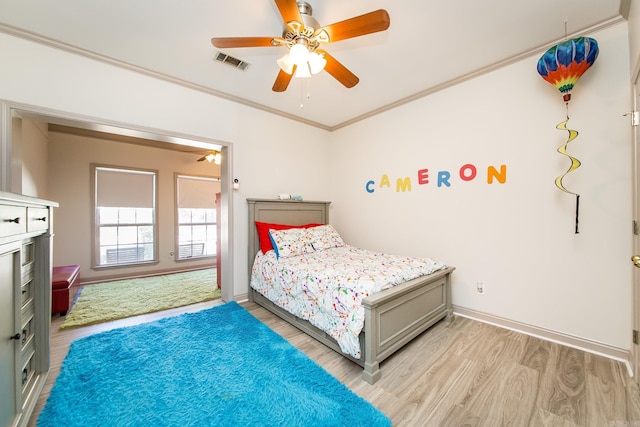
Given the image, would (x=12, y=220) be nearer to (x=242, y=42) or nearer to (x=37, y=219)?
(x=37, y=219)

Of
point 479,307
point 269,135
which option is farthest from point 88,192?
point 479,307

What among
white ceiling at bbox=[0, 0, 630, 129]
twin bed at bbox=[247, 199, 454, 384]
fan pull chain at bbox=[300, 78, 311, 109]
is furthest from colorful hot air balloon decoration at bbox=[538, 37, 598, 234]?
fan pull chain at bbox=[300, 78, 311, 109]

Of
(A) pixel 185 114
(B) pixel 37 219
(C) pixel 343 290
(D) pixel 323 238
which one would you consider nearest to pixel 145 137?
(A) pixel 185 114

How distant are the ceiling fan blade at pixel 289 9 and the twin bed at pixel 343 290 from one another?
6.36 feet

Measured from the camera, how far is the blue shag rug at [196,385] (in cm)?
144

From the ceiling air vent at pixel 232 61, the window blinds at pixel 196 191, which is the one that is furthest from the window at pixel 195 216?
the ceiling air vent at pixel 232 61

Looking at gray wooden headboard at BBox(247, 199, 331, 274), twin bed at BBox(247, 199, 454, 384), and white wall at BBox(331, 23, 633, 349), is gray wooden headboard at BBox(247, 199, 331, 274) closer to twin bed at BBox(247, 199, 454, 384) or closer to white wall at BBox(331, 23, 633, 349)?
twin bed at BBox(247, 199, 454, 384)

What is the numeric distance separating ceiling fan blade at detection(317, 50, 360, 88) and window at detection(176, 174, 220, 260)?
168 inches

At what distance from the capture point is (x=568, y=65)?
1.94m

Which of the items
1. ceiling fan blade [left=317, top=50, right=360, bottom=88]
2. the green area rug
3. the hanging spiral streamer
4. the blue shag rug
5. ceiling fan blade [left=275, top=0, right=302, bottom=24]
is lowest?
the blue shag rug

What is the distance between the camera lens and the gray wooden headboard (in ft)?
11.0

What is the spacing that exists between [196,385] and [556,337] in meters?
3.04

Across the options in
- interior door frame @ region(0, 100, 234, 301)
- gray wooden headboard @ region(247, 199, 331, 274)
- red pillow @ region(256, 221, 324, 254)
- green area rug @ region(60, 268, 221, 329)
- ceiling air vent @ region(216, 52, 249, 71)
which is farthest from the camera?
gray wooden headboard @ region(247, 199, 331, 274)

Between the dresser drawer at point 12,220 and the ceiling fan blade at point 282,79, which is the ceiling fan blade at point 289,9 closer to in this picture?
the ceiling fan blade at point 282,79
